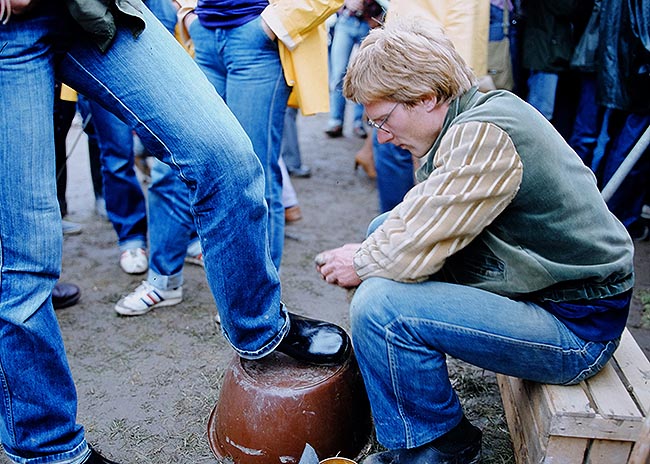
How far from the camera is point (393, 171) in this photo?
3938 millimetres

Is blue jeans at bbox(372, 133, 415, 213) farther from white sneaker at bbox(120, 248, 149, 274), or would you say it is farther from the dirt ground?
white sneaker at bbox(120, 248, 149, 274)

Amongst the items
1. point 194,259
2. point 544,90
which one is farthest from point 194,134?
point 544,90

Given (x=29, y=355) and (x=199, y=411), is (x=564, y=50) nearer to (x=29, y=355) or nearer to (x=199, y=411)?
(x=199, y=411)

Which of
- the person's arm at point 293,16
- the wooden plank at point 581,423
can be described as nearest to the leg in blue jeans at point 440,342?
the wooden plank at point 581,423

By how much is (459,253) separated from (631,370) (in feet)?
2.10

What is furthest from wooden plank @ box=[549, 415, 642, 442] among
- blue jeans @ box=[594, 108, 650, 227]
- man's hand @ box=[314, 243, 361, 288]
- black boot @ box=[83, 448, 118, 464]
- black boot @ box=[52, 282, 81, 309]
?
black boot @ box=[52, 282, 81, 309]

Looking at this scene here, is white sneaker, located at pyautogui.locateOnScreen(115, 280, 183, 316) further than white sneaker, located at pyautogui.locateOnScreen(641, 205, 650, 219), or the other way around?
white sneaker, located at pyautogui.locateOnScreen(641, 205, 650, 219)

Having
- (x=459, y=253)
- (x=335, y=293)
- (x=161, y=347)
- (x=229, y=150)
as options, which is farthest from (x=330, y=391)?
(x=335, y=293)

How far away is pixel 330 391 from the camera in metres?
2.17

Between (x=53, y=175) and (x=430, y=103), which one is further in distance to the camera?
(x=430, y=103)

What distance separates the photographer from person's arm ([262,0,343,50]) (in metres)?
2.80

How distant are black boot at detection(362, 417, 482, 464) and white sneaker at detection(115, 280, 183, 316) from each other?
1759 mm

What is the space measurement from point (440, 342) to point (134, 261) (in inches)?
100

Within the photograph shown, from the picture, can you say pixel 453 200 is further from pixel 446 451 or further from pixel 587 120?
pixel 587 120
